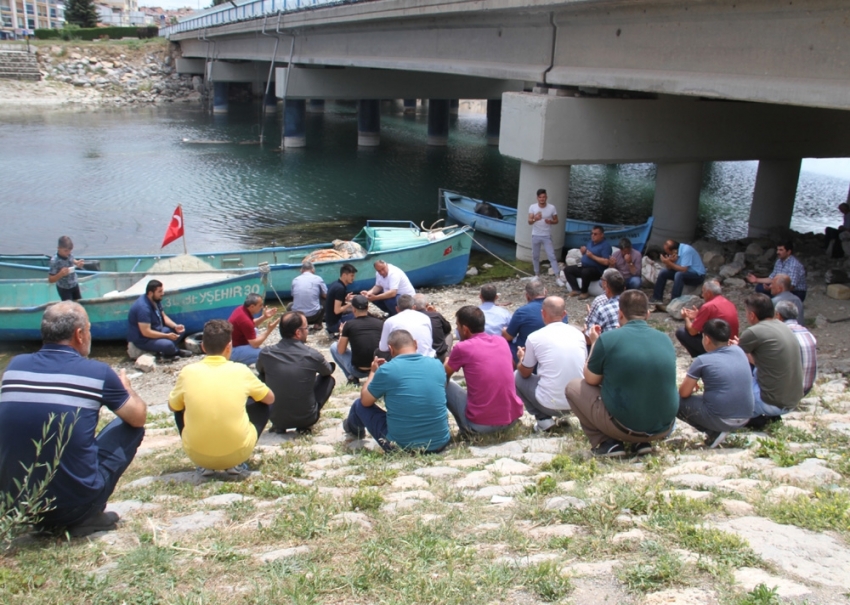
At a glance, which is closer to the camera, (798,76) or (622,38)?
(798,76)

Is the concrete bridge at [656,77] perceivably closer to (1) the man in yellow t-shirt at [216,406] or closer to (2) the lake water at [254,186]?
(2) the lake water at [254,186]

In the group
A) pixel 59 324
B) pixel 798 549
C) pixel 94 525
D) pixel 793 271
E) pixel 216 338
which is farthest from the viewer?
pixel 793 271

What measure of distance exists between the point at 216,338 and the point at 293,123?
3589 centimetres

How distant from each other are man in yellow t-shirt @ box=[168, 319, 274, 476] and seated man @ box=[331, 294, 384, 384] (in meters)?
3.12

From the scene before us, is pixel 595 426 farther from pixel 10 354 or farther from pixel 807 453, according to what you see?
pixel 10 354

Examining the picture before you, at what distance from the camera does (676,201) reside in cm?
1928

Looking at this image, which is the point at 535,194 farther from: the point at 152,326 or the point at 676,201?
the point at 152,326

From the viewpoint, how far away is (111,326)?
13188 mm

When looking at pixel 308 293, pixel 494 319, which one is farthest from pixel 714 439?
pixel 308 293

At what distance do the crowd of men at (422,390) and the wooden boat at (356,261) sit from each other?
693cm

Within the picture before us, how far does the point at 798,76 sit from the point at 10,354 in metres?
13.8

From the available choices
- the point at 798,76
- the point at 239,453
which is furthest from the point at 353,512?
the point at 798,76

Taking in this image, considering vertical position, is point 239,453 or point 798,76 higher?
point 798,76

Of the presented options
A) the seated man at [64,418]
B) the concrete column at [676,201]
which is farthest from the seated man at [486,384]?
the concrete column at [676,201]
